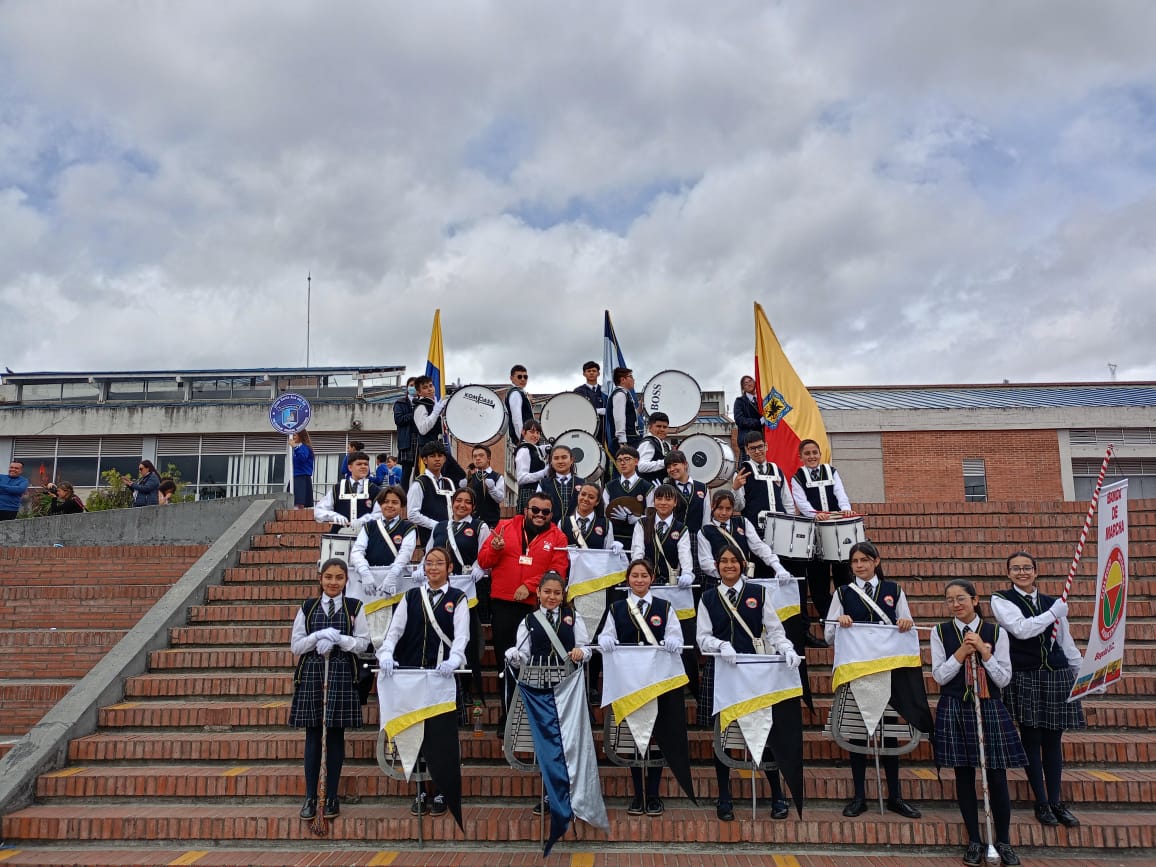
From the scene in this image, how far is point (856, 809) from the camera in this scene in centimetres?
584

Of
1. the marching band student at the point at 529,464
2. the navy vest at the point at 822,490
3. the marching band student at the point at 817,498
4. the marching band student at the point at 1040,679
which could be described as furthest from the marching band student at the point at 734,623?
the marching band student at the point at 529,464

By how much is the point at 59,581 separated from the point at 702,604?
860 cm

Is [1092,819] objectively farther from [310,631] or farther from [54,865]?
[54,865]

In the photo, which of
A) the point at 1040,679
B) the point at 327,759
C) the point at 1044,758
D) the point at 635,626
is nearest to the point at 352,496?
the point at 327,759

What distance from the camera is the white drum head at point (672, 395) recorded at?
11188 mm

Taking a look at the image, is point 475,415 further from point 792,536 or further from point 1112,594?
point 1112,594

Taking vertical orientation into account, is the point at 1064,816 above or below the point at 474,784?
below

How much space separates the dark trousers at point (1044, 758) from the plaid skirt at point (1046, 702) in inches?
3.8

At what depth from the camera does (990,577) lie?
9.05 meters

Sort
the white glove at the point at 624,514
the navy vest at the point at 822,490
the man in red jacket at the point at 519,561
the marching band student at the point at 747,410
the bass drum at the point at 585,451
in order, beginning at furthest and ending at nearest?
the marching band student at the point at 747,410
the bass drum at the point at 585,451
the navy vest at the point at 822,490
the white glove at the point at 624,514
the man in red jacket at the point at 519,561

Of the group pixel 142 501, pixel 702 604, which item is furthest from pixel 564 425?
pixel 142 501

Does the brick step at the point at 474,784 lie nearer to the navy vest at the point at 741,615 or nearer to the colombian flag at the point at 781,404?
the navy vest at the point at 741,615

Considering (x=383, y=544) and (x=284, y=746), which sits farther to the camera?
(x=383, y=544)

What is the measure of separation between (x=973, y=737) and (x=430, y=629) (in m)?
3.72
